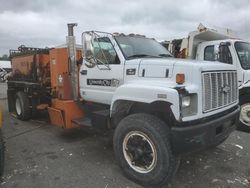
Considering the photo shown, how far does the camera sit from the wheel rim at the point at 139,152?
412 cm

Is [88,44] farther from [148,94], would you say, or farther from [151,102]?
[151,102]

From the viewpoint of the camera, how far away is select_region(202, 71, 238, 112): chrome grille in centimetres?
399

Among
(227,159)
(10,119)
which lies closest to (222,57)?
(227,159)

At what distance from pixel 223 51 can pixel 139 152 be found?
445cm

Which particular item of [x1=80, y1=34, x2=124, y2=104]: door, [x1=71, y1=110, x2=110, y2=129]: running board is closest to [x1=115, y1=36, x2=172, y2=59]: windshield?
[x1=80, y1=34, x2=124, y2=104]: door

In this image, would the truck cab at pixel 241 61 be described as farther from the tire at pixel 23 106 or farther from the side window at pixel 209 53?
the tire at pixel 23 106

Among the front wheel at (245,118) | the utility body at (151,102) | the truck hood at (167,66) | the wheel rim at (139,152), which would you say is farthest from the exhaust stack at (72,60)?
the front wheel at (245,118)

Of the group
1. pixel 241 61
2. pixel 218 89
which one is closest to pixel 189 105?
pixel 218 89

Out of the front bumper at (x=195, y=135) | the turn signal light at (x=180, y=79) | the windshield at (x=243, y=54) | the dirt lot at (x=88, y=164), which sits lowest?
the dirt lot at (x=88, y=164)

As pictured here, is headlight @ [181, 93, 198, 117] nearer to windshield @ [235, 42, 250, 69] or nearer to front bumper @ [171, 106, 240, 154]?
front bumper @ [171, 106, 240, 154]

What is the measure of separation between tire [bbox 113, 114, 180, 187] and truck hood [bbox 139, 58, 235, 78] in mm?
692

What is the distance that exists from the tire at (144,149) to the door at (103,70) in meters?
1.02

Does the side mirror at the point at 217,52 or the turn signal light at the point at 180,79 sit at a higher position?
the side mirror at the point at 217,52

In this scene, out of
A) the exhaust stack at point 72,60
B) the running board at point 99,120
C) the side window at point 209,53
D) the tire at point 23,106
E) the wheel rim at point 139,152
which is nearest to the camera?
the wheel rim at point 139,152
